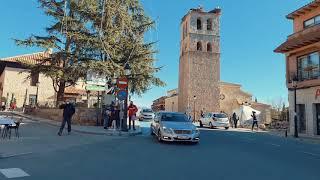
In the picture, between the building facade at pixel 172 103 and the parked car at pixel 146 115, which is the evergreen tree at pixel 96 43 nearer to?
the parked car at pixel 146 115

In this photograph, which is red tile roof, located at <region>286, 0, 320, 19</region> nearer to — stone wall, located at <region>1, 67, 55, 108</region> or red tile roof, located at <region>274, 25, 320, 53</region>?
red tile roof, located at <region>274, 25, 320, 53</region>

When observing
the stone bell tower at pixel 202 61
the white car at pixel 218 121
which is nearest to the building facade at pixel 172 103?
the stone bell tower at pixel 202 61

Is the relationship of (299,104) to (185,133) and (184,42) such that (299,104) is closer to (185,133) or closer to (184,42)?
(185,133)

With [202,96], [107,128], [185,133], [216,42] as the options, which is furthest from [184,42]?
[185,133]

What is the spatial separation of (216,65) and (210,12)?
10325 millimetres

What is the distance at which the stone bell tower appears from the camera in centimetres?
6406

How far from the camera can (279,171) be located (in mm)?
9219

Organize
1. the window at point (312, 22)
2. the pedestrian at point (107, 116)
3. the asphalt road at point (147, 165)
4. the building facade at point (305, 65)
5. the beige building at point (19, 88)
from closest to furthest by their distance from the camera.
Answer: the asphalt road at point (147, 165) → the pedestrian at point (107, 116) → the building facade at point (305, 65) → the window at point (312, 22) → the beige building at point (19, 88)

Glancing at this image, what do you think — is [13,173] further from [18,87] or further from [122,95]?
[18,87]

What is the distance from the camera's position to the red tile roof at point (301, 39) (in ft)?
82.9

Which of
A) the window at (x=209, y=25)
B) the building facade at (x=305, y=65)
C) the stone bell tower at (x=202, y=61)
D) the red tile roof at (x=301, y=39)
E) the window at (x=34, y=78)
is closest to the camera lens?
the red tile roof at (x=301, y=39)

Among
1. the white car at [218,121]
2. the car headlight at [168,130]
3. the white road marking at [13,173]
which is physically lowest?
the white road marking at [13,173]

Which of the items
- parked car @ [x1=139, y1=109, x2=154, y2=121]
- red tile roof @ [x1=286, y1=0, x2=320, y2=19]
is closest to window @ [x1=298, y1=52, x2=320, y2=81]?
red tile roof @ [x1=286, y1=0, x2=320, y2=19]

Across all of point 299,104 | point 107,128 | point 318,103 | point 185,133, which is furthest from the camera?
point 299,104
